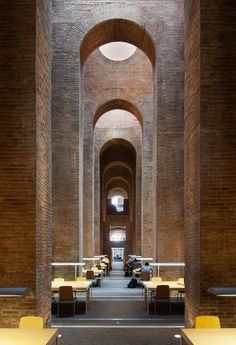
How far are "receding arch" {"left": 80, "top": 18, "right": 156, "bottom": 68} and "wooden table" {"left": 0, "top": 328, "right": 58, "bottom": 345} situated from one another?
47.0 feet

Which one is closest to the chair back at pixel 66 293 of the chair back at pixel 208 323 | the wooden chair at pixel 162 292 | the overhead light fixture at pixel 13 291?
the wooden chair at pixel 162 292

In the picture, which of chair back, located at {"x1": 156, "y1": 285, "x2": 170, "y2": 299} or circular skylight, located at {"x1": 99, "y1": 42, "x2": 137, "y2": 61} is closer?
chair back, located at {"x1": 156, "y1": 285, "x2": 170, "y2": 299}

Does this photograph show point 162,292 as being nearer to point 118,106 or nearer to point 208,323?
point 208,323

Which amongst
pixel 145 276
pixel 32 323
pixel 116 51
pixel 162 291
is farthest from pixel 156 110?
pixel 32 323

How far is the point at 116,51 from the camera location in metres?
28.3

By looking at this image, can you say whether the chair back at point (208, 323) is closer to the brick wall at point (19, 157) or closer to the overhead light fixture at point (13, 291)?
the overhead light fixture at point (13, 291)

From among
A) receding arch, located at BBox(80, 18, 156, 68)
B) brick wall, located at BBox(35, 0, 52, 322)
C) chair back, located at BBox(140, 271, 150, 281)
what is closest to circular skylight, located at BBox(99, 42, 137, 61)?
receding arch, located at BBox(80, 18, 156, 68)

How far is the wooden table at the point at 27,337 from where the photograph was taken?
22.1ft

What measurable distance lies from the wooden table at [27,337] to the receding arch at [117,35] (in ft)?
47.0

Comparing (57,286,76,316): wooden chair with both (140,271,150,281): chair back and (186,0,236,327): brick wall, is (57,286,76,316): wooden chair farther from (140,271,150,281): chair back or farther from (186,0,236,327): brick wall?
(140,271,150,281): chair back

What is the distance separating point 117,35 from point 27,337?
52.2 ft

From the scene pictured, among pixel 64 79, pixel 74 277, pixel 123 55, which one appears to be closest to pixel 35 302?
pixel 74 277

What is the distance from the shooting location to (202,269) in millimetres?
10250

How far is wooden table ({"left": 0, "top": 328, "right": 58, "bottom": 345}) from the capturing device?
22.1 ft
